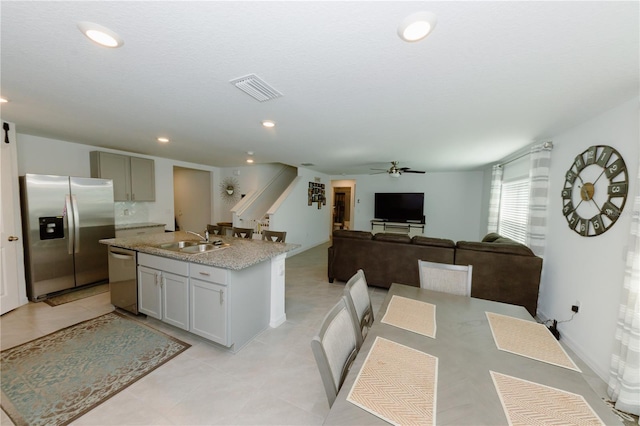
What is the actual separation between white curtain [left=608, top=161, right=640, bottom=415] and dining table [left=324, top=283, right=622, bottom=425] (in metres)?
0.90

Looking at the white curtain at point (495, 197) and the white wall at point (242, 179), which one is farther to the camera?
the white wall at point (242, 179)

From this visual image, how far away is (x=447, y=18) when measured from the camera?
3.46 feet

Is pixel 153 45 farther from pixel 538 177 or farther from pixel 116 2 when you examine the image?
pixel 538 177

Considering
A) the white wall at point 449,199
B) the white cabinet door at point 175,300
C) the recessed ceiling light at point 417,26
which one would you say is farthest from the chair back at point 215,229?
the white wall at point 449,199

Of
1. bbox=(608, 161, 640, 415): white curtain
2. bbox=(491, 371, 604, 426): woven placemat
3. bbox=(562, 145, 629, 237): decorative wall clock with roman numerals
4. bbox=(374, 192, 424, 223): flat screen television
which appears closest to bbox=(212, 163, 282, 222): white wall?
bbox=(374, 192, 424, 223): flat screen television

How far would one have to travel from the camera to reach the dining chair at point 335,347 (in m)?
0.94

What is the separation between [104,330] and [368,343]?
2917mm

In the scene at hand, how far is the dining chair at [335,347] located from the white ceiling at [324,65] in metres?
1.43

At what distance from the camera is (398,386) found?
0.92 m

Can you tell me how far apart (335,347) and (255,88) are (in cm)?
181

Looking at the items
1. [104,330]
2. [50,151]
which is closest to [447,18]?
[104,330]

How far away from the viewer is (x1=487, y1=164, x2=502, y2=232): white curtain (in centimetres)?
456

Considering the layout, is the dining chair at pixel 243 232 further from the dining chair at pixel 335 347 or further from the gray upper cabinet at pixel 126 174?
the dining chair at pixel 335 347

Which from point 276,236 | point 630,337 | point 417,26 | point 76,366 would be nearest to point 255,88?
point 417,26
